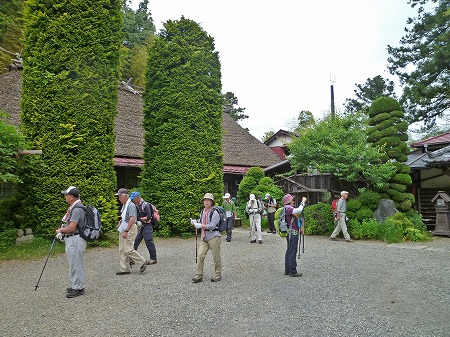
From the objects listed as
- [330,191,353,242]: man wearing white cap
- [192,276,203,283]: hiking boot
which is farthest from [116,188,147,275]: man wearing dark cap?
[330,191,353,242]: man wearing white cap

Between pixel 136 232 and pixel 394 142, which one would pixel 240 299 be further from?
pixel 394 142

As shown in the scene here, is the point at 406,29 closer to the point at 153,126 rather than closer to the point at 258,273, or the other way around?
the point at 153,126

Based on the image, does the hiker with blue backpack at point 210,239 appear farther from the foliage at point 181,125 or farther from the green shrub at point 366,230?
the green shrub at point 366,230

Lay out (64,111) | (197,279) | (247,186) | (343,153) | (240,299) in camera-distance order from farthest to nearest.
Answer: (247,186) → (343,153) → (64,111) → (197,279) → (240,299)

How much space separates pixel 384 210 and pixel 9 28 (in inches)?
900

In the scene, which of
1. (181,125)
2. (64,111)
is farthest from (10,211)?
(181,125)

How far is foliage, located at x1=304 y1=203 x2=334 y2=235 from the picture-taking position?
1315cm

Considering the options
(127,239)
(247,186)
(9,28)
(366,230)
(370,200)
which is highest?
(9,28)

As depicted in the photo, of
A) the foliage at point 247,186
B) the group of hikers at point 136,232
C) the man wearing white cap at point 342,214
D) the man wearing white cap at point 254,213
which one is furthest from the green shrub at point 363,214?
the group of hikers at point 136,232

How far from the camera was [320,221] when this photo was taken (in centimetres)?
1326

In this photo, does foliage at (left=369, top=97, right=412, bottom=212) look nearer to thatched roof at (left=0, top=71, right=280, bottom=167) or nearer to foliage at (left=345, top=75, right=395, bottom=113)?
thatched roof at (left=0, top=71, right=280, bottom=167)

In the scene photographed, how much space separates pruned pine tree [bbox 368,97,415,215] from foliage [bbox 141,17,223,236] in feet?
21.0

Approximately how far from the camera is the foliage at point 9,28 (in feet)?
62.8

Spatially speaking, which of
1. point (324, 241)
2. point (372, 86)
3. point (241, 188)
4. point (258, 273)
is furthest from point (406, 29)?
point (258, 273)
